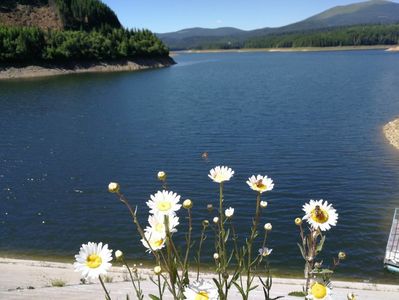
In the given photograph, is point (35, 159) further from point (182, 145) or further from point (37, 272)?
point (37, 272)

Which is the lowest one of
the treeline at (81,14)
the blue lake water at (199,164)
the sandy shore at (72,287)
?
the blue lake water at (199,164)

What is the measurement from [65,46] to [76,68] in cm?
528

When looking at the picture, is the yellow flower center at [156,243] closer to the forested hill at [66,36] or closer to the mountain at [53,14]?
the forested hill at [66,36]

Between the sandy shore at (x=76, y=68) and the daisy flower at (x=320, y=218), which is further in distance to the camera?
the sandy shore at (x=76, y=68)

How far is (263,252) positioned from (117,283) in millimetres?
6766

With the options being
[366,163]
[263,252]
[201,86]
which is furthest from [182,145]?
[201,86]

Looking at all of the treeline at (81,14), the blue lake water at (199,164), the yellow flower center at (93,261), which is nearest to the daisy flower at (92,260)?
the yellow flower center at (93,261)

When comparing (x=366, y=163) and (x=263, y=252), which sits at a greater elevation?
(x=263, y=252)

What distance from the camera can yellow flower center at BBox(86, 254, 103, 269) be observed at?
8.92ft

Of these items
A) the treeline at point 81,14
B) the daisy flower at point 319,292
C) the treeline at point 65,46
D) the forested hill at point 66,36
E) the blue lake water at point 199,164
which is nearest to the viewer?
the daisy flower at point 319,292

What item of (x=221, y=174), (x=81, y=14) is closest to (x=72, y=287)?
(x=221, y=174)

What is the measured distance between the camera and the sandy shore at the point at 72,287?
8789 millimetres

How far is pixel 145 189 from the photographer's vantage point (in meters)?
20.3

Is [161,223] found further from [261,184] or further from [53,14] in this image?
[53,14]
